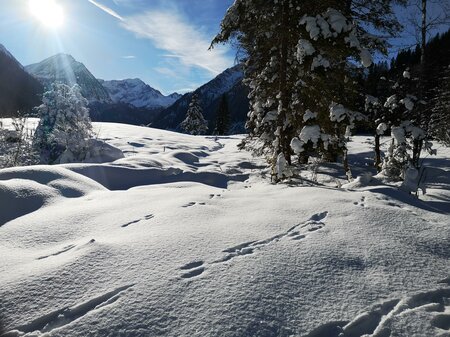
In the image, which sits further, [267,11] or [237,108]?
[237,108]

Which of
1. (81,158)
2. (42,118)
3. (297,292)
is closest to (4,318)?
(297,292)

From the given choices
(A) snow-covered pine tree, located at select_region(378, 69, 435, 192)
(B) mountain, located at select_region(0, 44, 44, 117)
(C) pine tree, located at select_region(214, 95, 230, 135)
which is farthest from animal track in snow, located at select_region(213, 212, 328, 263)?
(B) mountain, located at select_region(0, 44, 44, 117)

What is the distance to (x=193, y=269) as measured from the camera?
295 centimetres

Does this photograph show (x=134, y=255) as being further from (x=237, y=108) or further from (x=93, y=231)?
(x=237, y=108)

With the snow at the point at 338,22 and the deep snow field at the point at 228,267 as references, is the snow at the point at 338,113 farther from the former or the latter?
the deep snow field at the point at 228,267

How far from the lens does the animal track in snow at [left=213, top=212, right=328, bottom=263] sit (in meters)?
3.26

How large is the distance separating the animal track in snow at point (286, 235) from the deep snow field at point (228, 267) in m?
0.01

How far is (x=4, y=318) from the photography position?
8.04 feet

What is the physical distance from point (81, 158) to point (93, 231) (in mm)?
12557

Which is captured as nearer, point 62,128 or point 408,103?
point 408,103

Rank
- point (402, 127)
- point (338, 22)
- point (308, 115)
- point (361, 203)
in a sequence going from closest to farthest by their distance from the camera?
point (361, 203) → point (338, 22) → point (308, 115) → point (402, 127)

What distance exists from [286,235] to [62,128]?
641 inches

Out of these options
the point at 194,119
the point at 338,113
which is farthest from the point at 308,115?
the point at 194,119

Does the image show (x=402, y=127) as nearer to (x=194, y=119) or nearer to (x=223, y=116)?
(x=194, y=119)
